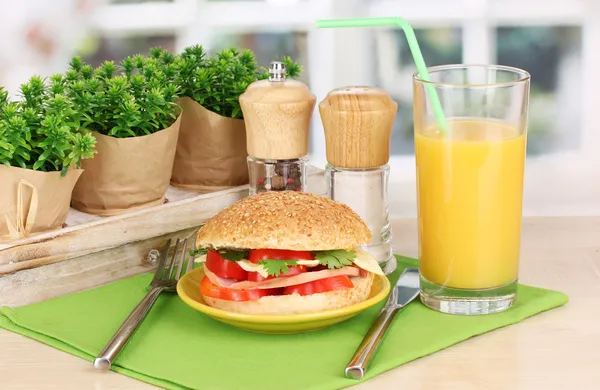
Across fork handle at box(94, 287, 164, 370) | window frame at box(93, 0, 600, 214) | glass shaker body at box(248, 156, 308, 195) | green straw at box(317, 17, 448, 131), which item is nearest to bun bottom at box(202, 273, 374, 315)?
fork handle at box(94, 287, 164, 370)

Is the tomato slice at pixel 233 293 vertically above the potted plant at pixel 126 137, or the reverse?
the potted plant at pixel 126 137

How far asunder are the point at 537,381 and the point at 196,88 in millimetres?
816

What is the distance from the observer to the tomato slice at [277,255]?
1.33 m

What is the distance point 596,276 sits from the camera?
1.61 metres

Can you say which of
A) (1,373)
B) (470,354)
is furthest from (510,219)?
(1,373)

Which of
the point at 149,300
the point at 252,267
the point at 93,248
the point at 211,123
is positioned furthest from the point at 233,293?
the point at 211,123

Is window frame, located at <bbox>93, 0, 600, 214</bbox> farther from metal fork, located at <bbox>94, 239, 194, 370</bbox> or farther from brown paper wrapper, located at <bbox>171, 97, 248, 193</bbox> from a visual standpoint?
metal fork, located at <bbox>94, 239, 194, 370</bbox>

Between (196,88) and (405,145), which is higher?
(196,88)

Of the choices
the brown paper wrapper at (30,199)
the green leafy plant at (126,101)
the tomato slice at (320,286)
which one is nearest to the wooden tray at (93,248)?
the brown paper wrapper at (30,199)

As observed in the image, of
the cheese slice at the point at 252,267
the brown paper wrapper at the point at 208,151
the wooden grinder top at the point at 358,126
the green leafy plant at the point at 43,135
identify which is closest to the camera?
the cheese slice at the point at 252,267

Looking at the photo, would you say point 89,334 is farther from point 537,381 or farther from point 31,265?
point 537,381

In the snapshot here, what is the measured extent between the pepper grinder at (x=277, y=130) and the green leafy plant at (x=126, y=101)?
129mm

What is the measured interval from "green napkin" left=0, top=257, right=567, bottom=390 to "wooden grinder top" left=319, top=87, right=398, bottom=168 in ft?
0.83

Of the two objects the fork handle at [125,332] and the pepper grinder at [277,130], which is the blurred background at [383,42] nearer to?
the pepper grinder at [277,130]
